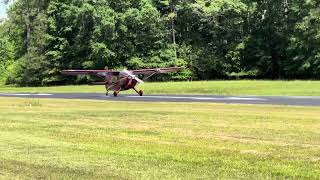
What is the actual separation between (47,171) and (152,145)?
11.6 ft

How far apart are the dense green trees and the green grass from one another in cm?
5452

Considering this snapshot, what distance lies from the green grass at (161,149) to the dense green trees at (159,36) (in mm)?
54524

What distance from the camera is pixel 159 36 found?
78.9 meters

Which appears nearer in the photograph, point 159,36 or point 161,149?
point 161,149

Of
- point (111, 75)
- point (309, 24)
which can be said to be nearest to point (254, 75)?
point (309, 24)

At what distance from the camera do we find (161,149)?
11633mm

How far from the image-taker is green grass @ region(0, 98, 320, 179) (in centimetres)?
905

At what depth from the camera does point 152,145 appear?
12289 millimetres

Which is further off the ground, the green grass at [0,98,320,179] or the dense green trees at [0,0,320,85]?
the dense green trees at [0,0,320,85]

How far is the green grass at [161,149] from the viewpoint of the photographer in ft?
29.7

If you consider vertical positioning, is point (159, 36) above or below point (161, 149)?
above

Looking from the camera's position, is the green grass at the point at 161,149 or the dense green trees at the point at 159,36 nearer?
the green grass at the point at 161,149

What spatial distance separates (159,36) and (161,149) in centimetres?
6784

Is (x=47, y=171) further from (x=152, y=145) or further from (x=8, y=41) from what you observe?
(x=8, y=41)
